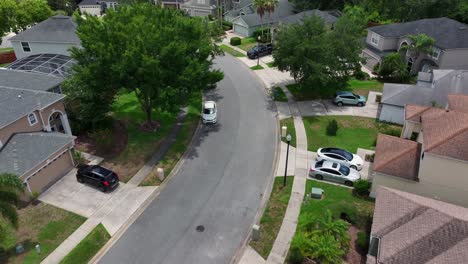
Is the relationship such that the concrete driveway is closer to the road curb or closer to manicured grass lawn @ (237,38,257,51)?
the road curb

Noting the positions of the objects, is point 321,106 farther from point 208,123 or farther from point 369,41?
point 369,41

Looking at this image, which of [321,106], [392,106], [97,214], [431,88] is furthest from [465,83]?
[97,214]

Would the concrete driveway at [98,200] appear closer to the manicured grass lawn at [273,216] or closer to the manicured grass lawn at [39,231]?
the manicured grass lawn at [39,231]

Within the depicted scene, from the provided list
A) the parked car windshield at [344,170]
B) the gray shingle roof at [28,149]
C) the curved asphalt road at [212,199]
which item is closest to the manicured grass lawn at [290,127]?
the curved asphalt road at [212,199]

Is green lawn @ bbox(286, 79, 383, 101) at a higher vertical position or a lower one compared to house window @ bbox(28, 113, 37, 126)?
lower

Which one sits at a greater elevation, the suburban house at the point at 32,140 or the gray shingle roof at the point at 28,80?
the gray shingle roof at the point at 28,80

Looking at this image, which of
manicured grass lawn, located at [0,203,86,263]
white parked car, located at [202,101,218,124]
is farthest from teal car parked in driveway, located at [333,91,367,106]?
manicured grass lawn, located at [0,203,86,263]
